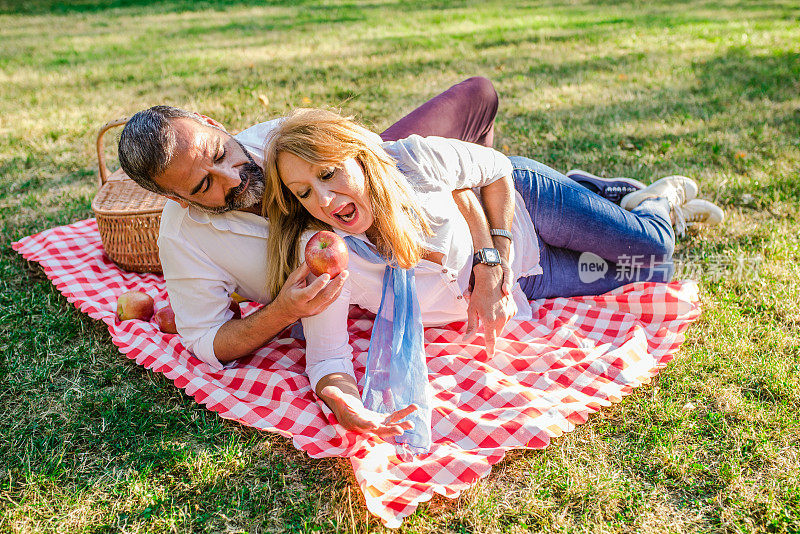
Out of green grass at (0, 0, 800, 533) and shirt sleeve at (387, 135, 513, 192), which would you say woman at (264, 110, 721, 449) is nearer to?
shirt sleeve at (387, 135, 513, 192)

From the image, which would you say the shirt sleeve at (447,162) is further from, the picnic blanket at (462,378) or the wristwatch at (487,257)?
the picnic blanket at (462,378)

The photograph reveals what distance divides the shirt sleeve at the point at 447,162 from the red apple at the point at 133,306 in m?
1.68

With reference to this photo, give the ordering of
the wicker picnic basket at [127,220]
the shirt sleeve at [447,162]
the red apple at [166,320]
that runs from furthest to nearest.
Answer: the wicker picnic basket at [127,220] → the red apple at [166,320] → the shirt sleeve at [447,162]

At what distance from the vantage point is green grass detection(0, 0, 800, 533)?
233 cm

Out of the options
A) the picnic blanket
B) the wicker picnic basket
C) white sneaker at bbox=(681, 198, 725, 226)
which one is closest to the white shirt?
the picnic blanket

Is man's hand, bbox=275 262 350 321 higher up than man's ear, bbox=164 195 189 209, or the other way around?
man's ear, bbox=164 195 189 209

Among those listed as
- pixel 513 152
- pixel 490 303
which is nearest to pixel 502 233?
pixel 490 303

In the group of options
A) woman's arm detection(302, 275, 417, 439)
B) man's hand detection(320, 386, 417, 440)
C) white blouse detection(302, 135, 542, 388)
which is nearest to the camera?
man's hand detection(320, 386, 417, 440)

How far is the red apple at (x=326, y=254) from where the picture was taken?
2402 mm

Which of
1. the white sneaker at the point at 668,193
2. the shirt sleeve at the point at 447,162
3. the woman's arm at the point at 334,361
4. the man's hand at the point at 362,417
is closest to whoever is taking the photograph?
the man's hand at the point at 362,417

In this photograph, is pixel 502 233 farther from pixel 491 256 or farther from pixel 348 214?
pixel 348 214

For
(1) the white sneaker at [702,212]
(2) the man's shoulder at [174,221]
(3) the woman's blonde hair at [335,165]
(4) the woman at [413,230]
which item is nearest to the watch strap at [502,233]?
(4) the woman at [413,230]

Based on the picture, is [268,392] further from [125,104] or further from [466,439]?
[125,104]

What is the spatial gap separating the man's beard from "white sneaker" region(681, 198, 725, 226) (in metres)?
2.90
